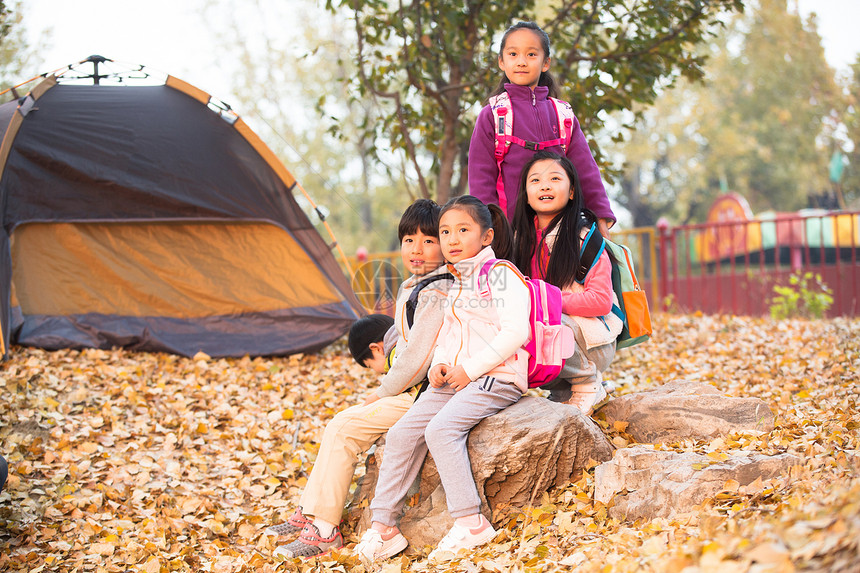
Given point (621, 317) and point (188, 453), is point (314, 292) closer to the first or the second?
point (188, 453)

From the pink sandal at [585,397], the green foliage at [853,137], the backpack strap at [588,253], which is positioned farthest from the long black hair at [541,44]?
the green foliage at [853,137]

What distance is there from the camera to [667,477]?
2393mm

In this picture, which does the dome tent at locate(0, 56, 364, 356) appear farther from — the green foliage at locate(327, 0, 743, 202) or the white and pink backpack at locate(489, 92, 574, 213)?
the white and pink backpack at locate(489, 92, 574, 213)

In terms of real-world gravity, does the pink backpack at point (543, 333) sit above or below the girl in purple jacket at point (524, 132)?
below

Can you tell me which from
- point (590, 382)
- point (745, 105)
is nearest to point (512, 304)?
point (590, 382)

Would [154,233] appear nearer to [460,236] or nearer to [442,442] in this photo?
[460,236]

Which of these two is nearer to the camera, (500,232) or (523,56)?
(500,232)

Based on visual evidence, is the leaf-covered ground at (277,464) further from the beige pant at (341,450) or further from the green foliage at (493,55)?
the green foliage at (493,55)

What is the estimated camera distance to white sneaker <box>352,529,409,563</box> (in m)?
2.58

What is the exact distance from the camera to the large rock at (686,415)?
9.57 feet

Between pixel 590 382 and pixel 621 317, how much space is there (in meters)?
0.32

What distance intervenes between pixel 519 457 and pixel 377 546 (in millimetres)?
622

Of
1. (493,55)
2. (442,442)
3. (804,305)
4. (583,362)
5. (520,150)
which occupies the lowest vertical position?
(804,305)

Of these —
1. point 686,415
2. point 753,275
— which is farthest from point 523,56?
point 753,275
